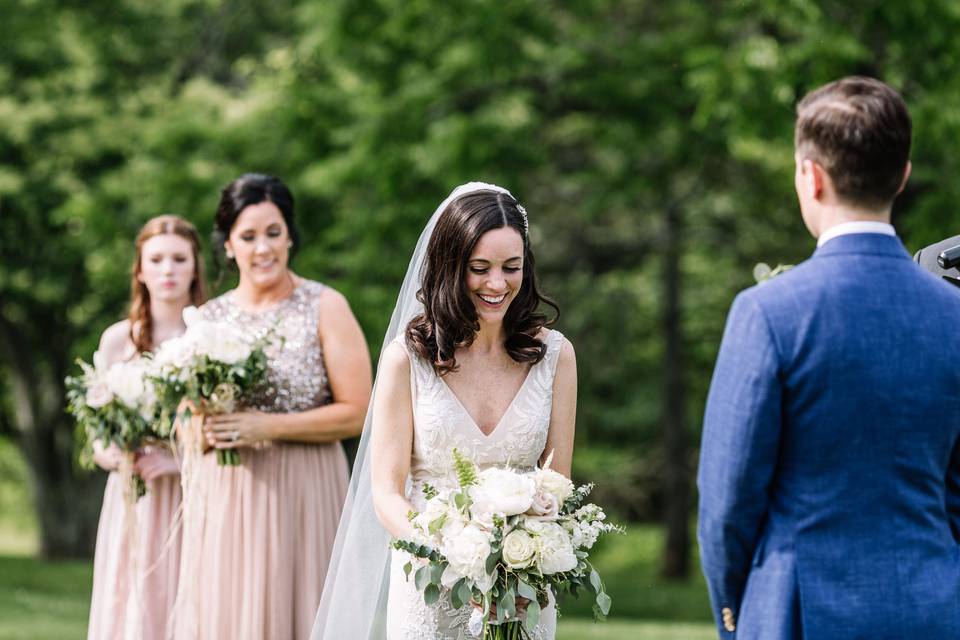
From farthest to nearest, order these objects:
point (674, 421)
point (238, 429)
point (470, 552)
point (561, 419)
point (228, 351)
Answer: point (674, 421), point (238, 429), point (228, 351), point (561, 419), point (470, 552)

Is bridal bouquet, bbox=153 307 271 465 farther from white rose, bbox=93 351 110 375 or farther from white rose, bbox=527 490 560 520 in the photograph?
white rose, bbox=527 490 560 520

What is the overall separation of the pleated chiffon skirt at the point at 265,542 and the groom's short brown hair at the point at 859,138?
3.13 metres

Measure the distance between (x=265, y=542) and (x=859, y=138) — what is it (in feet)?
11.0

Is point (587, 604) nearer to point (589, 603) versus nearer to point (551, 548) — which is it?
point (589, 603)

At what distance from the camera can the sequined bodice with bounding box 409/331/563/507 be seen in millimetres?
3885

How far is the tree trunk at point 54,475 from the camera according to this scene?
19.5 meters

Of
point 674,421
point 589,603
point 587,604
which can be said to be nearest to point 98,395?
point 589,603

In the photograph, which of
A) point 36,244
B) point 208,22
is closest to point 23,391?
point 36,244

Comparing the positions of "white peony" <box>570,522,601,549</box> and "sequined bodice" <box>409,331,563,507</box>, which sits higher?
"sequined bodice" <box>409,331,563,507</box>

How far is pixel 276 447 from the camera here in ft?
17.3

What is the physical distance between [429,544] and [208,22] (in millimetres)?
15582

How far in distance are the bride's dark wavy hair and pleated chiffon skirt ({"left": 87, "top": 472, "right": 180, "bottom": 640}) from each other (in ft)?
6.64

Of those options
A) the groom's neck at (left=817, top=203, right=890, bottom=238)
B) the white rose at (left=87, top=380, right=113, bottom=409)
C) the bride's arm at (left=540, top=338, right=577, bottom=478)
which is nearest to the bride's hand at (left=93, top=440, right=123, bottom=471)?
the white rose at (left=87, top=380, right=113, bottom=409)

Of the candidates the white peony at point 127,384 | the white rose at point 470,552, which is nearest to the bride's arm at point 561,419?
the white rose at point 470,552
